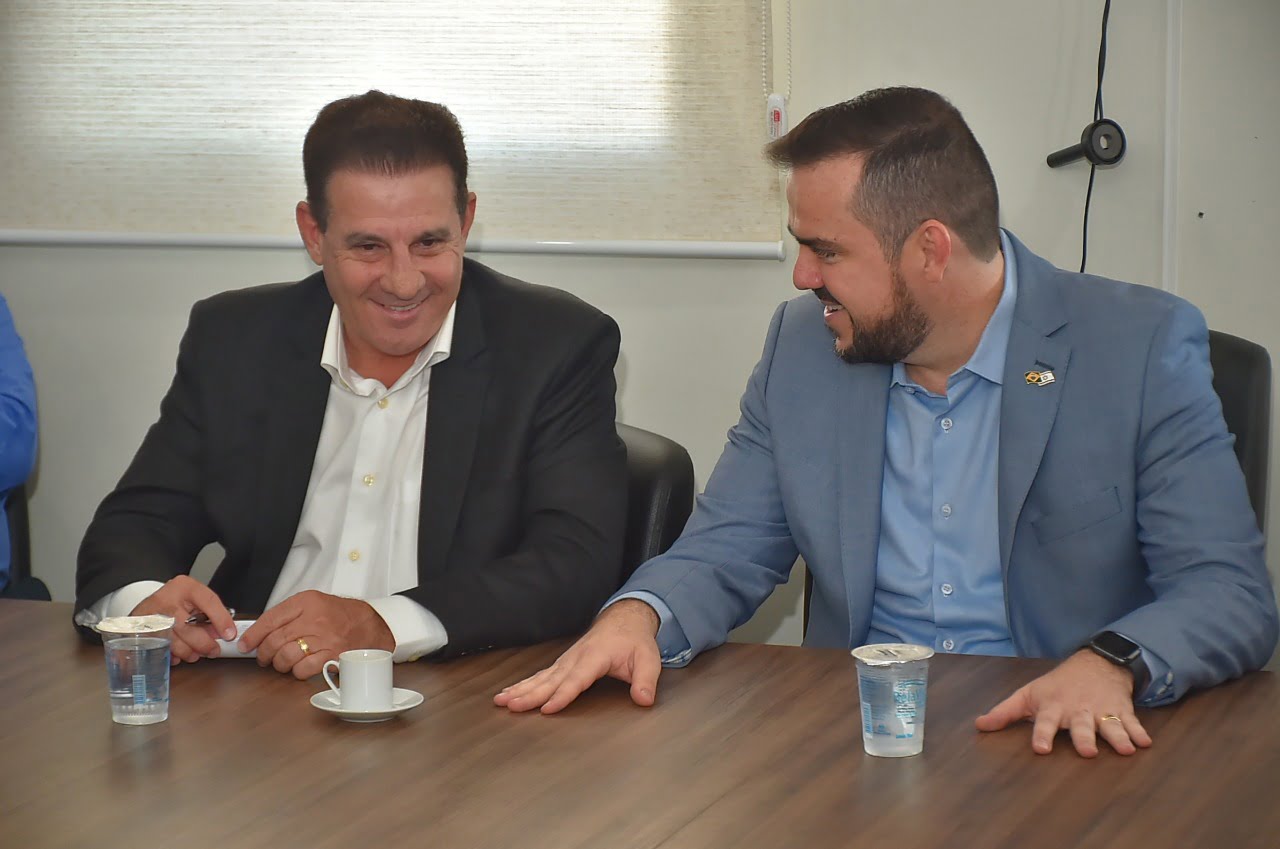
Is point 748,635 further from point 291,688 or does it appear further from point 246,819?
point 246,819

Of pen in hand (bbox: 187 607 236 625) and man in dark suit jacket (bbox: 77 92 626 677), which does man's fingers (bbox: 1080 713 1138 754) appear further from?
pen in hand (bbox: 187 607 236 625)

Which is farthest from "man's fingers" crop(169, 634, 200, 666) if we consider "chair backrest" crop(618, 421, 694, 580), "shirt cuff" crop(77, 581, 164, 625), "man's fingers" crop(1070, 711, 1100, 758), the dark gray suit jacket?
"man's fingers" crop(1070, 711, 1100, 758)

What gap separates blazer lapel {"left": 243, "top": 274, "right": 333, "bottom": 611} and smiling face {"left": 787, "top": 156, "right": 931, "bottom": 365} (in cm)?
92

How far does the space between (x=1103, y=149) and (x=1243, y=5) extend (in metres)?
0.42

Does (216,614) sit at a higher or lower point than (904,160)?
lower

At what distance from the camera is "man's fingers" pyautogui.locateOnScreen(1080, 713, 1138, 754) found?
1413mm

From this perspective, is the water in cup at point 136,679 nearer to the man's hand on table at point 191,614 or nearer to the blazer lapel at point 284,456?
the man's hand on table at point 191,614

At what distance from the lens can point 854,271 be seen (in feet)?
7.09

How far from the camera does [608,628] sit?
5.85ft

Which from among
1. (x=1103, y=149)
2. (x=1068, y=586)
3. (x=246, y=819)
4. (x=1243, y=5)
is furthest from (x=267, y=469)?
(x=1243, y=5)

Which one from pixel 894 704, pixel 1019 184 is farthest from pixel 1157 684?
pixel 1019 184

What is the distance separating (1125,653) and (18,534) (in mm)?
2500

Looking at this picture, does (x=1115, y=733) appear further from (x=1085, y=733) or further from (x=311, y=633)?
(x=311, y=633)

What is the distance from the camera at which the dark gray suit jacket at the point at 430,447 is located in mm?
2287
